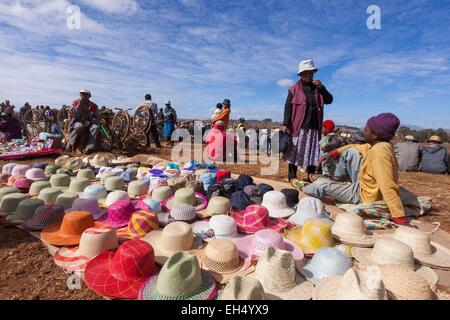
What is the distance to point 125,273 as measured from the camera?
178 centimetres

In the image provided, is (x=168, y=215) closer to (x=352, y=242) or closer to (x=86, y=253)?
(x=86, y=253)

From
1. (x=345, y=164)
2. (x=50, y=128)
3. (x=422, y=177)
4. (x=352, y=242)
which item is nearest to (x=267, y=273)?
(x=352, y=242)

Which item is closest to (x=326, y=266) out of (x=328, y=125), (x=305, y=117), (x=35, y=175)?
(x=305, y=117)

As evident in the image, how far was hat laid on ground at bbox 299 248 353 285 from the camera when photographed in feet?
6.07

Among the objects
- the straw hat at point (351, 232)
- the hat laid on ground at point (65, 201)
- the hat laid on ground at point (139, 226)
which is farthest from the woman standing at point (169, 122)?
the straw hat at point (351, 232)

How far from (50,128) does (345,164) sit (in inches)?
511

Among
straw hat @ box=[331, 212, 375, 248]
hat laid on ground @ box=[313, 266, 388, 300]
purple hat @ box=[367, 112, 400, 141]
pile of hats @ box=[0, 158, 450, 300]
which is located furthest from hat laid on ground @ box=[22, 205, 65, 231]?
purple hat @ box=[367, 112, 400, 141]

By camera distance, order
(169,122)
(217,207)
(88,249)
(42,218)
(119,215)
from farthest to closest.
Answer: (169,122), (217,207), (119,215), (42,218), (88,249)

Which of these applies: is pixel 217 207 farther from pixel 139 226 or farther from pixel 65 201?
pixel 65 201

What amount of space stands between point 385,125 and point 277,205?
5.21ft

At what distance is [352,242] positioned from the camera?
7.89ft

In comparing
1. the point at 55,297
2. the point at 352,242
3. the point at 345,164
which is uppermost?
the point at 345,164

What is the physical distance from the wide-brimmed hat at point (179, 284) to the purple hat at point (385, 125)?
264 centimetres

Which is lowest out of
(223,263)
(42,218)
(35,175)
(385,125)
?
(223,263)
